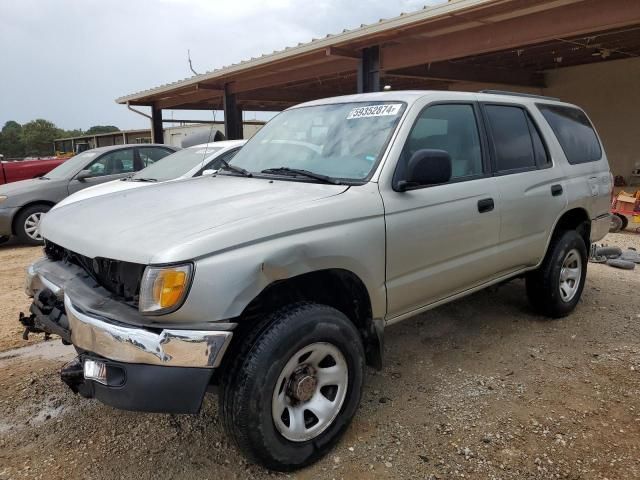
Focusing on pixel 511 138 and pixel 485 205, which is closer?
pixel 485 205

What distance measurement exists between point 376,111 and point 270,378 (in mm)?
1824

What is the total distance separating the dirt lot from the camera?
2566 mm

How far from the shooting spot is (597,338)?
4.11 m

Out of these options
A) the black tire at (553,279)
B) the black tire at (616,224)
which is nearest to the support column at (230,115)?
the black tire at (616,224)

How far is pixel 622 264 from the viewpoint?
610 cm

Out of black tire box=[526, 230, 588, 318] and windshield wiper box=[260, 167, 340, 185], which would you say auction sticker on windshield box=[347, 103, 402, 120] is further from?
black tire box=[526, 230, 588, 318]

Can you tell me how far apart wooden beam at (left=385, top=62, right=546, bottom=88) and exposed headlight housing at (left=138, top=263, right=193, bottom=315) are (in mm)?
10797

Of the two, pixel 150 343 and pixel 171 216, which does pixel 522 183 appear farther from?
pixel 150 343

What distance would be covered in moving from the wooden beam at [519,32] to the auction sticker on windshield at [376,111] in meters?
5.67

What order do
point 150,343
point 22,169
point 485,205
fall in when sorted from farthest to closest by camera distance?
point 22,169 < point 485,205 < point 150,343

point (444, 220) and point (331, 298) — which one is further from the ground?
point (444, 220)

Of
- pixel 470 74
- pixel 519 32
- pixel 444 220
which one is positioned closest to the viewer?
pixel 444 220

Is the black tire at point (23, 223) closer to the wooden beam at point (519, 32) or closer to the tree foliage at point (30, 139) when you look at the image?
the wooden beam at point (519, 32)

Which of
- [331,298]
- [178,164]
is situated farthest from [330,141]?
[178,164]
